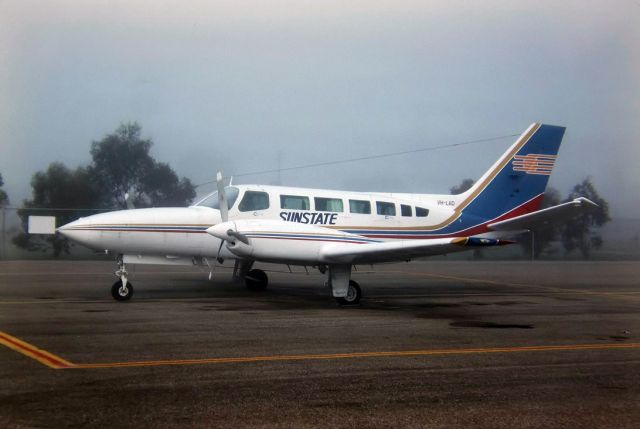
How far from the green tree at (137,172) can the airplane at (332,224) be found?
5399 millimetres

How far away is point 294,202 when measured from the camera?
678 inches

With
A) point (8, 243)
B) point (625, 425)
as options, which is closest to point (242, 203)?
point (625, 425)

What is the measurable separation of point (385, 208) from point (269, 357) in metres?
10.2

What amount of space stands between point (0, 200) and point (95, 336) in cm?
1446

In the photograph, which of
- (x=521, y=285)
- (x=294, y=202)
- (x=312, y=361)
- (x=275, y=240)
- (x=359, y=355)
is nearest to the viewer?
(x=312, y=361)

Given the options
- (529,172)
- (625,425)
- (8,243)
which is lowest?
(625,425)

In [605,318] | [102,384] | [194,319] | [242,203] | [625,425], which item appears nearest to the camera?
[625,425]

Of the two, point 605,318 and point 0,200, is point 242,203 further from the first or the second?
point 0,200

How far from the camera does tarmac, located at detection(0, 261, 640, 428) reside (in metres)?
6.11

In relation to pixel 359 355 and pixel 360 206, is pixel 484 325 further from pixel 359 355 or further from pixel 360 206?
pixel 360 206

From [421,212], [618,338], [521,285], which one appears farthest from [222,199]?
[521,285]

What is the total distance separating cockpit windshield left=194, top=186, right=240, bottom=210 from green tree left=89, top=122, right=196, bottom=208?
547 centimetres

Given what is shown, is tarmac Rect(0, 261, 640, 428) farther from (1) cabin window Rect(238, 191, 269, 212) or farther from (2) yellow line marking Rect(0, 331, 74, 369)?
(1) cabin window Rect(238, 191, 269, 212)

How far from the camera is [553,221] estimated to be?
1759 centimetres
